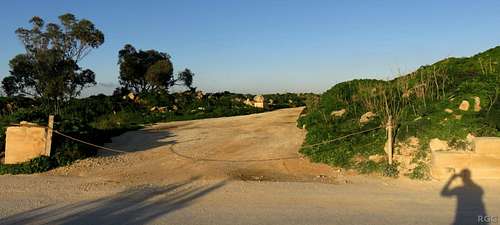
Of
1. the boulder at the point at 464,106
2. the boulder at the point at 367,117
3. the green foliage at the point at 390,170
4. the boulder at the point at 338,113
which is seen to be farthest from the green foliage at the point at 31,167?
the boulder at the point at 464,106

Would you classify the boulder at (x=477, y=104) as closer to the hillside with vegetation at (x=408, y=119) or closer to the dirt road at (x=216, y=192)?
the hillside with vegetation at (x=408, y=119)

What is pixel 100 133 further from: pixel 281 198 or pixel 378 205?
pixel 378 205

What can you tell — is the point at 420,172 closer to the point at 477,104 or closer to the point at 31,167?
the point at 477,104

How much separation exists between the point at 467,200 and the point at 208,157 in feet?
20.8

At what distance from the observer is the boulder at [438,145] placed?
10477 mm

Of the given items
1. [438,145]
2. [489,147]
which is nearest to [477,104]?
[438,145]

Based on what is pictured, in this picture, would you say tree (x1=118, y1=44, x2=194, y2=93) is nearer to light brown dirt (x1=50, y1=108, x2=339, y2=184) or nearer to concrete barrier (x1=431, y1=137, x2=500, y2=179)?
light brown dirt (x1=50, y1=108, x2=339, y2=184)

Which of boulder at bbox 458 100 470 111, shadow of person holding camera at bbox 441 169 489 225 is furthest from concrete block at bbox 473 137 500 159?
boulder at bbox 458 100 470 111

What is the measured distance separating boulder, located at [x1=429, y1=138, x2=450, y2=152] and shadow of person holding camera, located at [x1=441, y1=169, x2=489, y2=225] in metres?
0.79

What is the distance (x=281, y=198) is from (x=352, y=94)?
8.95m

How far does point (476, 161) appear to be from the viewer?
9.77 metres

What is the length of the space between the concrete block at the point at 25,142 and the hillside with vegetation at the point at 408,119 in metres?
6.36

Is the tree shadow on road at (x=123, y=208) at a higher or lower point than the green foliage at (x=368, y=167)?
lower

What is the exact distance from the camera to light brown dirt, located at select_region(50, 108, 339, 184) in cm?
1056
